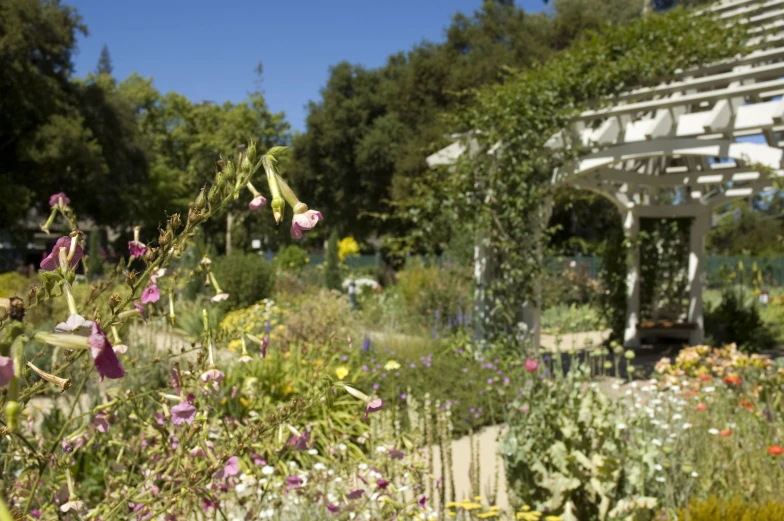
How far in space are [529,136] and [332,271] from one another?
789cm

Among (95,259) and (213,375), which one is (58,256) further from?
(95,259)

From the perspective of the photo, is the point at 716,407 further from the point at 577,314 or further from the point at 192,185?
the point at 192,185

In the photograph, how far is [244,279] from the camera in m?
11.4

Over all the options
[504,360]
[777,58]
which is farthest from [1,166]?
[777,58]

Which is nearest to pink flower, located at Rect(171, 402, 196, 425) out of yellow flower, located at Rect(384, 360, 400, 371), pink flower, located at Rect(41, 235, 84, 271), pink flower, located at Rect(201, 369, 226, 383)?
pink flower, located at Rect(201, 369, 226, 383)

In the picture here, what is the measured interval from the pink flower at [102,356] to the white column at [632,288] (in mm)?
9377

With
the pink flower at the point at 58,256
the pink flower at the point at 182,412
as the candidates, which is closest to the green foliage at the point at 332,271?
the pink flower at the point at 182,412

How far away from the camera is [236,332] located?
5.18 feet

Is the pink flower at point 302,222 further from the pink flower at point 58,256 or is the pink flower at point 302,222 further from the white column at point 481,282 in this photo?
the white column at point 481,282

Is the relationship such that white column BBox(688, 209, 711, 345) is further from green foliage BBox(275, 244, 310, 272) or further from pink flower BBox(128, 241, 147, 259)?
green foliage BBox(275, 244, 310, 272)

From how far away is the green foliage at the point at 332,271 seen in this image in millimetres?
13820

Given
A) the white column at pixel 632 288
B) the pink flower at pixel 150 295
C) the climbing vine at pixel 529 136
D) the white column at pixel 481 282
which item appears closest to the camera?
the pink flower at pixel 150 295

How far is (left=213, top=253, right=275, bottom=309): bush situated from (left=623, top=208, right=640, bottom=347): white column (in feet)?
18.6

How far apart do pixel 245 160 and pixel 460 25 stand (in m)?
21.5
